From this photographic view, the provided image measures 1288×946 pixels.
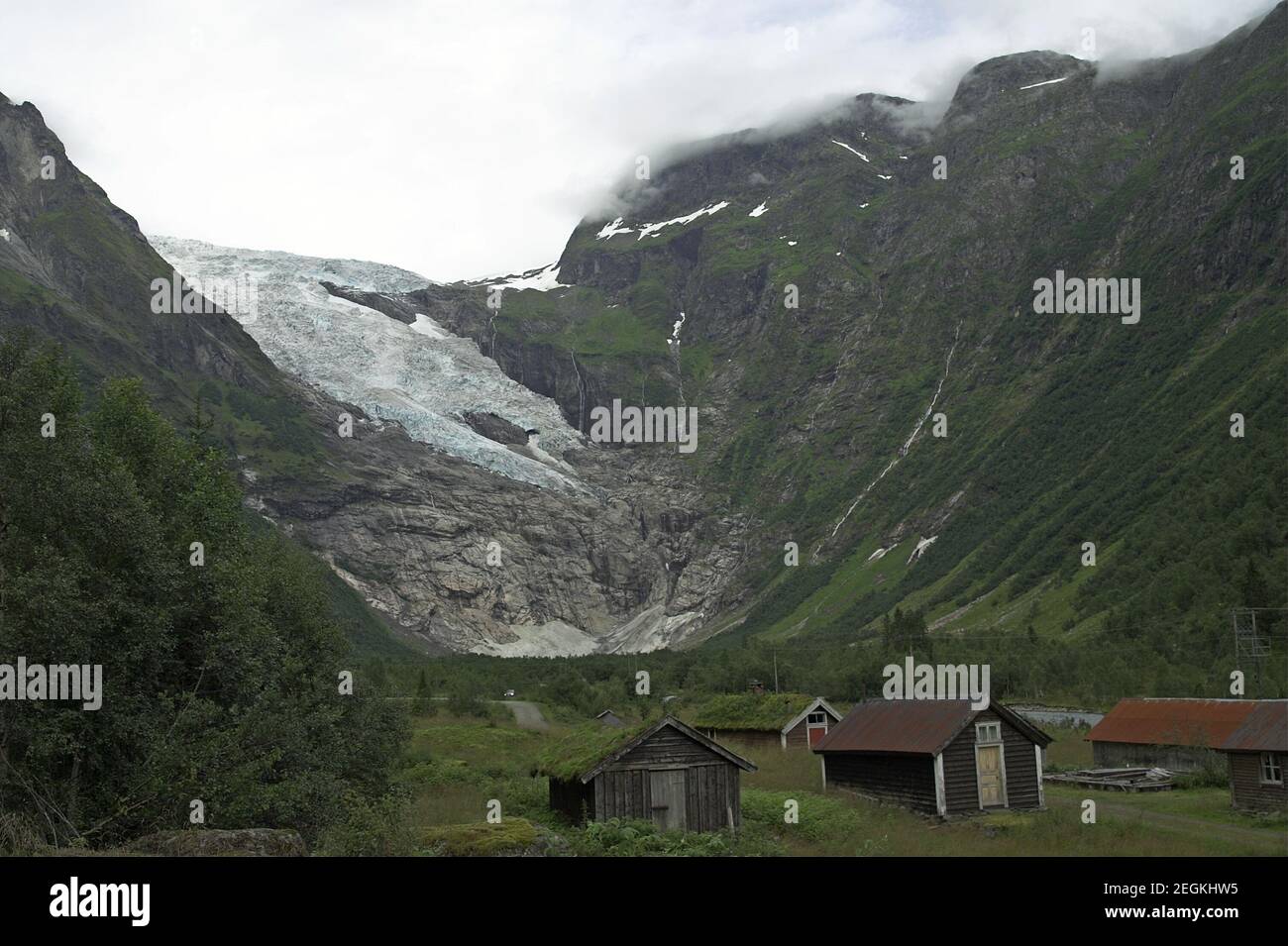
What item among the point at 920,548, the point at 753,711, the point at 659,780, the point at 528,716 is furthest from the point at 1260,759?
the point at 920,548

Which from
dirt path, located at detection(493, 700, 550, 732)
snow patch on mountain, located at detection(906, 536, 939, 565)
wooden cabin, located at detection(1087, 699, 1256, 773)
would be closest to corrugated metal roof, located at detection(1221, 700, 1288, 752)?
wooden cabin, located at detection(1087, 699, 1256, 773)

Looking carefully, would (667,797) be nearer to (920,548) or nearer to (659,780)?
(659,780)

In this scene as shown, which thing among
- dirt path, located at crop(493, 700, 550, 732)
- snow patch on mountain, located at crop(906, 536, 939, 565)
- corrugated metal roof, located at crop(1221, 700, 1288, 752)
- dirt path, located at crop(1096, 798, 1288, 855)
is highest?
snow patch on mountain, located at crop(906, 536, 939, 565)

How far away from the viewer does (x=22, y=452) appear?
2441 centimetres

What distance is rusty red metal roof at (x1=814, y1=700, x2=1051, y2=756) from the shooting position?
41500 millimetres

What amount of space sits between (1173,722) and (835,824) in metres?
26.5

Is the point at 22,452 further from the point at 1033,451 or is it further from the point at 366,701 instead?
the point at 1033,451

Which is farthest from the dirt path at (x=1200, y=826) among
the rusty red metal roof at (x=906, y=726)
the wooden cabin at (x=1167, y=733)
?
the wooden cabin at (x=1167, y=733)

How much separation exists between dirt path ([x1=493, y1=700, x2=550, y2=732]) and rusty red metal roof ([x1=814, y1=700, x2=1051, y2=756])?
33.0 m

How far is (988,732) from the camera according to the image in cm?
4228

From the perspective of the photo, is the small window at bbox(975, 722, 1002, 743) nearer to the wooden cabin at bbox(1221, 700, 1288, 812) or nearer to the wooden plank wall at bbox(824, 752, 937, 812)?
the wooden plank wall at bbox(824, 752, 937, 812)

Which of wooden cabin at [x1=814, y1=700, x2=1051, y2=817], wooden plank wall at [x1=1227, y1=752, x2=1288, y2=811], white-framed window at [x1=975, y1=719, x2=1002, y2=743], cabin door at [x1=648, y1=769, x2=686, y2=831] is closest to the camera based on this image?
cabin door at [x1=648, y1=769, x2=686, y2=831]
